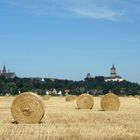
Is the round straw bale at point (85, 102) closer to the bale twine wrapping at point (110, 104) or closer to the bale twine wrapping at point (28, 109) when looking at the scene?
the bale twine wrapping at point (110, 104)

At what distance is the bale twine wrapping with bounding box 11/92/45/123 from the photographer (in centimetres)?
2623

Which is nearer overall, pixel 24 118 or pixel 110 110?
pixel 24 118

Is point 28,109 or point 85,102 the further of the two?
point 85,102

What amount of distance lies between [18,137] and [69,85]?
165 m

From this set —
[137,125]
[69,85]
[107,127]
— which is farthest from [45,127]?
[69,85]

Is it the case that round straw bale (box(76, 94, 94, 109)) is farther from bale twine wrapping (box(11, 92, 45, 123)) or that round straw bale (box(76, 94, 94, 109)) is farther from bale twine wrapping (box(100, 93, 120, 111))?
bale twine wrapping (box(11, 92, 45, 123))

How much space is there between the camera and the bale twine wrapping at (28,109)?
2623 centimetres

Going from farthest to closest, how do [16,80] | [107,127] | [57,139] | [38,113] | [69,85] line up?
[69,85] < [16,80] < [38,113] < [107,127] < [57,139]

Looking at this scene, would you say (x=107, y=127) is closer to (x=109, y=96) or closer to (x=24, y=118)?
(x=24, y=118)

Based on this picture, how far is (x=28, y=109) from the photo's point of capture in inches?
1047

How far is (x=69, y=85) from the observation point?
18412 centimetres

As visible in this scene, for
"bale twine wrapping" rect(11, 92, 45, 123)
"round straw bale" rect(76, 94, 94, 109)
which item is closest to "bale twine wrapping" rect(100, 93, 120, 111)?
"round straw bale" rect(76, 94, 94, 109)

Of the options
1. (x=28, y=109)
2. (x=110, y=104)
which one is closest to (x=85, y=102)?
(x=110, y=104)

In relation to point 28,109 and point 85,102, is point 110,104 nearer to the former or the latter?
point 85,102
